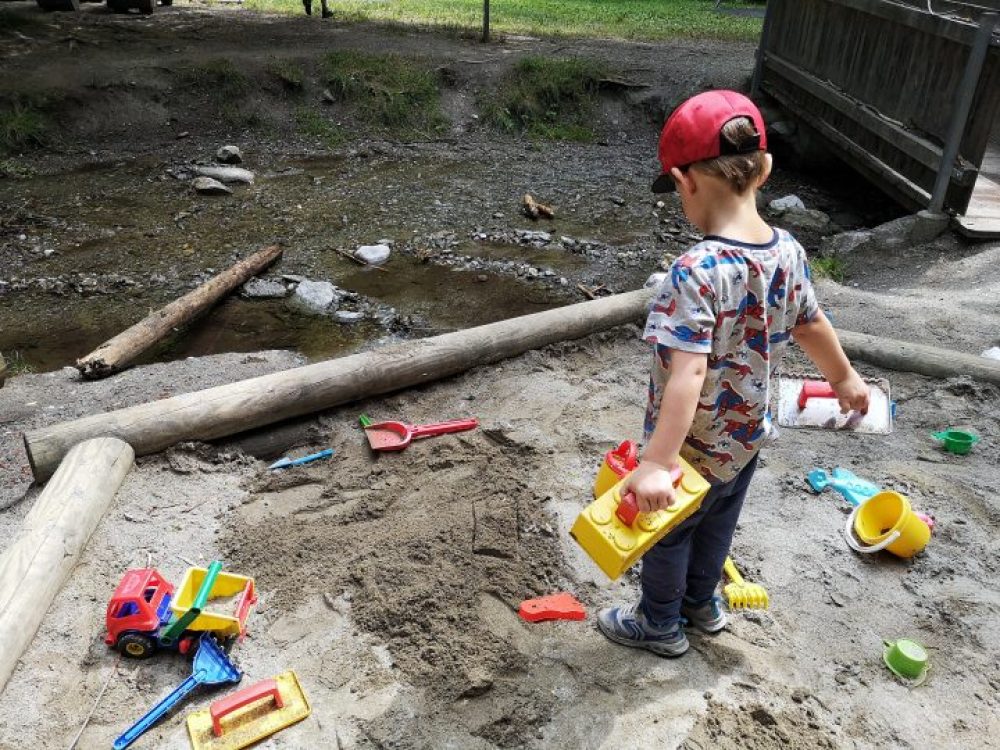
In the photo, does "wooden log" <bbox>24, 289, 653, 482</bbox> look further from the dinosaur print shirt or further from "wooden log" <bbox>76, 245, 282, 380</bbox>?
the dinosaur print shirt

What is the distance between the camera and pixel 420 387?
4.32 meters

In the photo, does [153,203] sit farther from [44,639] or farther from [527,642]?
[527,642]

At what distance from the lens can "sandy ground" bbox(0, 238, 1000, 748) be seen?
2.33m

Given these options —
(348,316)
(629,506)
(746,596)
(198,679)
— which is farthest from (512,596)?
(348,316)

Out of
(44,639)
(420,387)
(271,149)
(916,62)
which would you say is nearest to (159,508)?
(44,639)

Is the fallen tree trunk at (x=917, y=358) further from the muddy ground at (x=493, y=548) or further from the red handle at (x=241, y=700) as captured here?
the red handle at (x=241, y=700)

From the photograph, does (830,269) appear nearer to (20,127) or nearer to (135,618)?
(135,618)

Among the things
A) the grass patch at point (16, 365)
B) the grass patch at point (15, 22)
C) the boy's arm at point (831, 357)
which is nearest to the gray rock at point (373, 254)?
the grass patch at point (16, 365)

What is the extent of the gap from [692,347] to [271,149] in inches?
373

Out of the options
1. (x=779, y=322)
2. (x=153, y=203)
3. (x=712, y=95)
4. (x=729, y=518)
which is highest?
(x=712, y=95)

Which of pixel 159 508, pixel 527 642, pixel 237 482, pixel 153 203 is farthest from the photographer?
pixel 153 203

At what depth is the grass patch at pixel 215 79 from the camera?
10.6 metres

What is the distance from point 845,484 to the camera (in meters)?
3.39

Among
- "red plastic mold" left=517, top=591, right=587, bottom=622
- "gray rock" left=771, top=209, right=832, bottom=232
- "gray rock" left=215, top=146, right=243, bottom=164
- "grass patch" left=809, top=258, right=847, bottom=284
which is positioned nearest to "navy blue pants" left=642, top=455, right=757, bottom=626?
"red plastic mold" left=517, top=591, right=587, bottom=622
